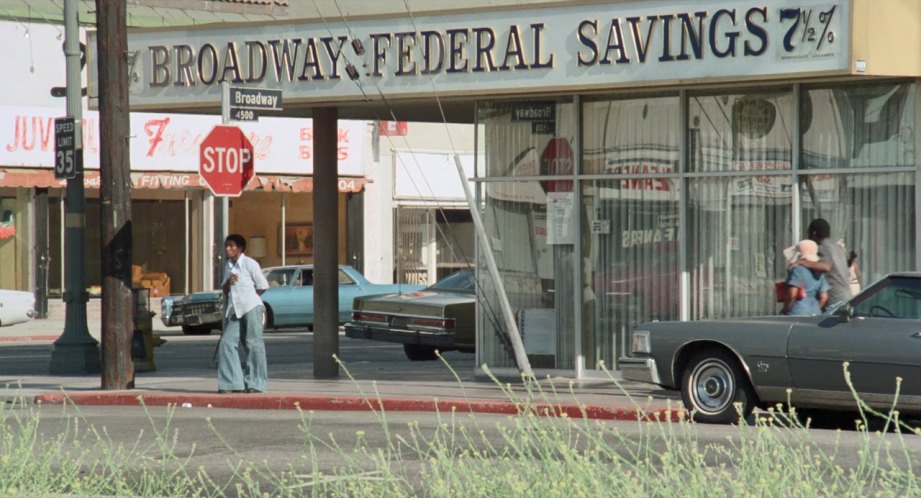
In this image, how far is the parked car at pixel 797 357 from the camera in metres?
11.8

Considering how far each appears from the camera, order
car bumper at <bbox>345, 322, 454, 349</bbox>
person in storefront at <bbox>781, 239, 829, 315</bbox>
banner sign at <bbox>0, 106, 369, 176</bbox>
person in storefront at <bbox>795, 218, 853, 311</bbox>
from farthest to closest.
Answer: banner sign at <bbox>0, 106, 369, 176</bbox>, car bumper at <bbox>345, 322, 454, 349</bbox>, person in storefront at <bbox>795, 218, 853, 311</bbox>, person in storefront at <bbox>781, 239, 829, 315</bbox>

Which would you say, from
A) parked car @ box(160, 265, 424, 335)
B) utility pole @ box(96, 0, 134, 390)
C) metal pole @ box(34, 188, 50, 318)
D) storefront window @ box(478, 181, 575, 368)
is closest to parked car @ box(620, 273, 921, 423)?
storefront window @ box(478, 181, 575, 368)

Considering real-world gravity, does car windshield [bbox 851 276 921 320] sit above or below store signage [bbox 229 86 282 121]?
below

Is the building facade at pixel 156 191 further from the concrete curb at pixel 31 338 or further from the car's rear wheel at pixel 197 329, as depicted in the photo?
the concrete curb at pixel 31 338

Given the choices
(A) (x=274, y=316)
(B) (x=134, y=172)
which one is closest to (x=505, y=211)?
(A) (x=274, y=316)

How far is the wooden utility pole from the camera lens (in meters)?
17.7

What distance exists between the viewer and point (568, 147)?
16875 millimetres

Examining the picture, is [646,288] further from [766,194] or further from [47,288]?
[47,288]

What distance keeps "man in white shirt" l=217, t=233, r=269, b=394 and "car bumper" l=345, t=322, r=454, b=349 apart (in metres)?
5.00

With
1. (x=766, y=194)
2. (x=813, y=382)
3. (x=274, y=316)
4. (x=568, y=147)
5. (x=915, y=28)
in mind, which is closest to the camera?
(x=813, y=382)

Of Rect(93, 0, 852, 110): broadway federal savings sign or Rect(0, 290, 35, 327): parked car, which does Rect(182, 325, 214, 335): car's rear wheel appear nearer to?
Rect(0, 290, 35, 327): parked car

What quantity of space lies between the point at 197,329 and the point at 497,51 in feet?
52.2

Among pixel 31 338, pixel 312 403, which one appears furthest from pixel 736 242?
pixel 31 338

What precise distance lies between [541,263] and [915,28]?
5.03m
